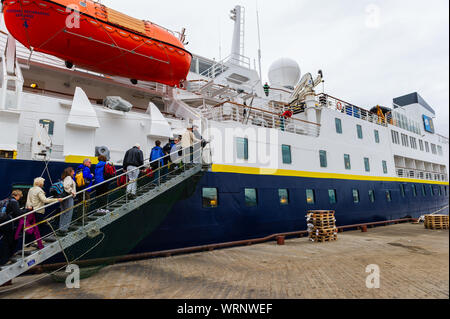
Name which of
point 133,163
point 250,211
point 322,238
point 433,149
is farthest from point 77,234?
point 433,149

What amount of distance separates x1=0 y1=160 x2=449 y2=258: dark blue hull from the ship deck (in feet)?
2.09

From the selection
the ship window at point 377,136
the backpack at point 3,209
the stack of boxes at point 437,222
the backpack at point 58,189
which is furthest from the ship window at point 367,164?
the backpack at point 3,209

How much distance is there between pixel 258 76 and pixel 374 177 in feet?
30.2

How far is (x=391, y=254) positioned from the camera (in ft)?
27.2

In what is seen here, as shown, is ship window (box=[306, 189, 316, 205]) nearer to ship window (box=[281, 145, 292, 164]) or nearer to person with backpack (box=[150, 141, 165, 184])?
ship window (box=[281, 145, 292, 164])

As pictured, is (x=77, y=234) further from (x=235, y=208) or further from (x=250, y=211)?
(x=250, y=211)

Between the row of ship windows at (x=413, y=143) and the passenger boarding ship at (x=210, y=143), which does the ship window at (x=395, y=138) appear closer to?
the row of ship windows at (x=413, y=143)

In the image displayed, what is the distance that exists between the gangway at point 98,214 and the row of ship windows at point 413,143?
17.2 meters

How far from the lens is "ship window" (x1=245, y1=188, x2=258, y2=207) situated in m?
10.3

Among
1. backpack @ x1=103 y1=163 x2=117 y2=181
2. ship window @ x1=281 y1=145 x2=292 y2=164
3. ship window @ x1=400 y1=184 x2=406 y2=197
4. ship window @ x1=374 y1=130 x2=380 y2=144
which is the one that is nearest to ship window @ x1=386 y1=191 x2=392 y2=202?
ship window @ x1=400 y1=184 x2=406 y2=197

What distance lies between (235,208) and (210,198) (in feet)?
3.53

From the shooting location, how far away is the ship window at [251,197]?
10.3 m
